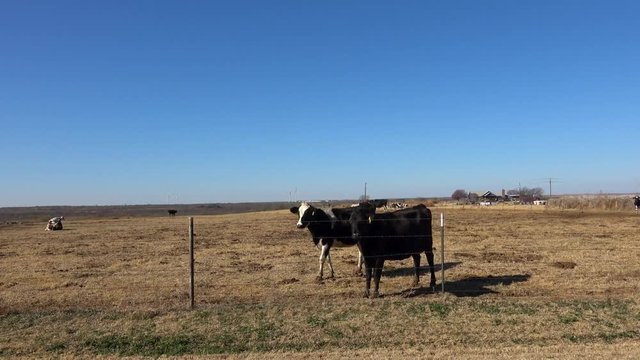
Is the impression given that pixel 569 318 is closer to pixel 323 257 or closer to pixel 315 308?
pixel 315 308

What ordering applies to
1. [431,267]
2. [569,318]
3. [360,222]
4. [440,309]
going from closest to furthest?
[569,318] < [440,309] < [360,222] < [431,267]

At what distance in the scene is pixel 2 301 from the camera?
1154cm

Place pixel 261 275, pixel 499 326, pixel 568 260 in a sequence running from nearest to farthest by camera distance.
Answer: pixel 499 326 → pixel 261 275 → pixel 568 260

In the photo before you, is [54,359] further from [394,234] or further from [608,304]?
[608,304]

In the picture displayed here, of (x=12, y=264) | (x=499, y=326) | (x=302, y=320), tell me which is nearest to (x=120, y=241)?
(x=12, y=264)

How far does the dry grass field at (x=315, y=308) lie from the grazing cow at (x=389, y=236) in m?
0.71

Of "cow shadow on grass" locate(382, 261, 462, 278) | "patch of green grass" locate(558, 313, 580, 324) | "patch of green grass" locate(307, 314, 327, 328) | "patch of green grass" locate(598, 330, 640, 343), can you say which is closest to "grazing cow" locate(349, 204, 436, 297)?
"cow shadow on grass" locate(382, 261, 462, 278)

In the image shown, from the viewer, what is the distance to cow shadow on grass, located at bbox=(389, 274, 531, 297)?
12.0m

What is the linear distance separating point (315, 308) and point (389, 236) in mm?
3467

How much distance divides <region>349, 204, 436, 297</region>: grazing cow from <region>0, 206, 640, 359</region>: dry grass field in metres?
0.71

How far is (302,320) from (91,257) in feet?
43.2

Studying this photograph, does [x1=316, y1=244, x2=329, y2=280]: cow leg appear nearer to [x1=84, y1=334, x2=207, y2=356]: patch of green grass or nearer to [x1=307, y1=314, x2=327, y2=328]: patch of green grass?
[x1=307, y1=314, x2=327, y2=328]: patch of green grass

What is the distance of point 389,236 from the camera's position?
12.8 m

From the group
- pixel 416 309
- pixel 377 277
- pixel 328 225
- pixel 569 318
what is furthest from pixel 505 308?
pixel 328 225
